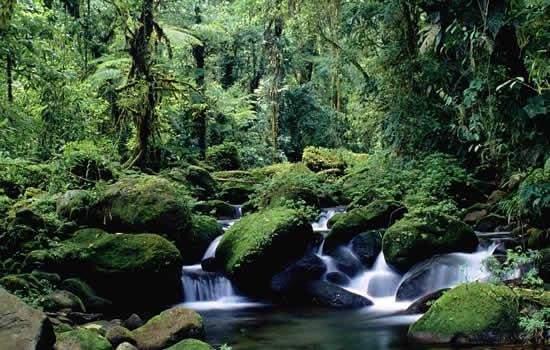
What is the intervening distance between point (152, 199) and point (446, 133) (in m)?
6.45

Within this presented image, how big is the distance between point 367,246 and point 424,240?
1126mm

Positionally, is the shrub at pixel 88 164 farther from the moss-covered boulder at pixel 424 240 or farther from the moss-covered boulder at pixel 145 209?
the moss-covered boulder at pixel 424 240

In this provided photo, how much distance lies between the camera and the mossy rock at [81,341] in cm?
550

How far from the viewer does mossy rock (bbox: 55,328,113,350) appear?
→ 5.50 metres

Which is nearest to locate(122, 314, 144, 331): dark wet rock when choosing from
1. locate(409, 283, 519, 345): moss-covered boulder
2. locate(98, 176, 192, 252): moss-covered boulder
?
locate(98, 176, 192, 252): moss-covered boulder

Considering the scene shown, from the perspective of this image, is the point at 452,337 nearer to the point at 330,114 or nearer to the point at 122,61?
the point at 122,61

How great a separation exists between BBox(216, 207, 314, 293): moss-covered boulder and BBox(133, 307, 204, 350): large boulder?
8.65ft

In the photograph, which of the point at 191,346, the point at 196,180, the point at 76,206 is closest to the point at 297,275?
the point at 76,206

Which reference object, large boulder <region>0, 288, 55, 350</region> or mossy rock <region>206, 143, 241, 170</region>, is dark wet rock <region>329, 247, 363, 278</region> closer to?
large boulder <region>0, 288, 55, 350</region>

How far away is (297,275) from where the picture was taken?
10008 millimetres

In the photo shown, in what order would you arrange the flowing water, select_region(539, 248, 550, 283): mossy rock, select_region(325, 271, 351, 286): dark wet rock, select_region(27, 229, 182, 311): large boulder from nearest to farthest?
the flowing water → select_region(539, 248, 550, 283): mossy rock → select_region(27, 229, 182, 311): large boulder → select_region(325, 271, 351, 286): dark wet rock

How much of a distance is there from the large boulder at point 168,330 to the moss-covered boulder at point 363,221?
4121mm

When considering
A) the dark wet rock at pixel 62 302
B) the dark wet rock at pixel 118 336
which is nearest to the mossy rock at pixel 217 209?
the dark wet rock at pixel 62 302

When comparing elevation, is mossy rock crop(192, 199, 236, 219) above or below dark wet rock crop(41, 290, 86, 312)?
above
